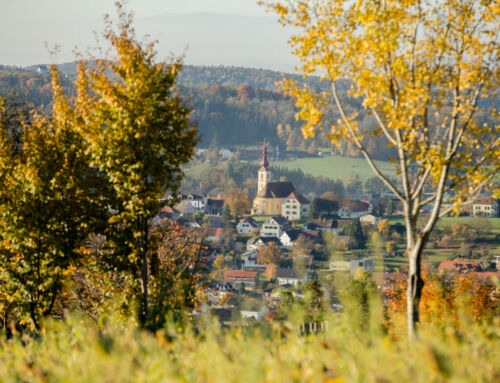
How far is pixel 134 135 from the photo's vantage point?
873 cm

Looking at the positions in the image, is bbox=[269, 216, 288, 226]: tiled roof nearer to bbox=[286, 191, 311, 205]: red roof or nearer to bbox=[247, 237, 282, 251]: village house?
bbox=[247, 237, 282, 251]: village house

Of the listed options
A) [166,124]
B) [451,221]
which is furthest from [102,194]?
[451,221]

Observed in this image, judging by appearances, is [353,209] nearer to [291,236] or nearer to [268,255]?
[291,236]

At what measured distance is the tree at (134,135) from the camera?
343 inches

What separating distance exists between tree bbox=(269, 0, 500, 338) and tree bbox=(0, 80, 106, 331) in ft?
14.1

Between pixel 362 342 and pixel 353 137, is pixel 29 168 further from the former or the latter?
pixel 362 342

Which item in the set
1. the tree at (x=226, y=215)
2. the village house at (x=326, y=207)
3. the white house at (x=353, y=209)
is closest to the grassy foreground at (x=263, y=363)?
the tree at (x=226, y=215)

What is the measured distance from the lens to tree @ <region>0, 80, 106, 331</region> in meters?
9.52

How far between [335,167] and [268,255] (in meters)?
80.1

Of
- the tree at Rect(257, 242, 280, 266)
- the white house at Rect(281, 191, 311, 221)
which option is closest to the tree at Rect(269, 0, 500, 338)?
the tree at Rect(257, 242, 280, 266)

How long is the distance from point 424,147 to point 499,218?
10657 cm

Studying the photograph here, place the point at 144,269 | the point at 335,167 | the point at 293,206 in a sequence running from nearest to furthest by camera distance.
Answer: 1. the point at 144,269
2. the point at 293,206
3. the point at 335,167

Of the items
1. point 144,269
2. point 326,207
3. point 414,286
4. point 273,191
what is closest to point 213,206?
point 273,191

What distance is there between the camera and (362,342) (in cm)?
463
